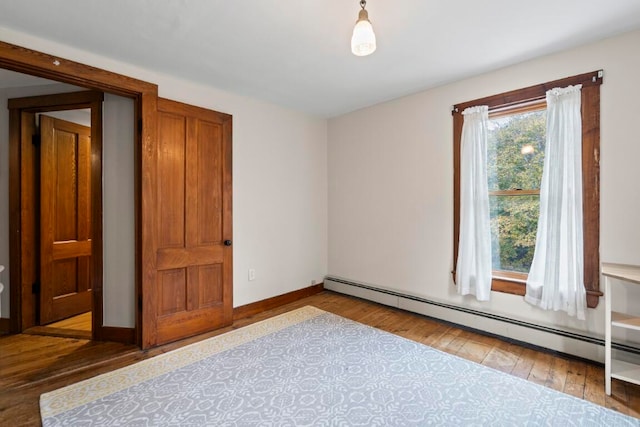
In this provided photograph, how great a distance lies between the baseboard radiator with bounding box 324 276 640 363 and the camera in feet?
7.69

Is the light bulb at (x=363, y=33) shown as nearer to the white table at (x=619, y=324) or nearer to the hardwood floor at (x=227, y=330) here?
the white table at (x=619, y=324)

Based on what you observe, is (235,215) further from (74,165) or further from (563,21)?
(563,21)

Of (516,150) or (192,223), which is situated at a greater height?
(516,150)

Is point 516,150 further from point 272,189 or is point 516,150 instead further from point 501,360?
point 272,189

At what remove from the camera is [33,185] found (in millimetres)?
3246

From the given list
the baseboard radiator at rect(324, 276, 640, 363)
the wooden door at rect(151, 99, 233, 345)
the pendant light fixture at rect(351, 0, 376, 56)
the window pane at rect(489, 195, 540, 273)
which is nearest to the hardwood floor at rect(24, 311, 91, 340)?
the wooden door at rect(151, 99, 233, 345)

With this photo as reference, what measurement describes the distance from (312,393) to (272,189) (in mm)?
2425

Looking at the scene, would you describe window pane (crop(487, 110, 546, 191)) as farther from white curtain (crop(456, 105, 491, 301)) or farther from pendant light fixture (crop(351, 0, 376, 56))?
pendant light fixture (crop(351, 0, 376, 56))

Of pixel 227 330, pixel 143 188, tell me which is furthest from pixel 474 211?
pixel 143 188

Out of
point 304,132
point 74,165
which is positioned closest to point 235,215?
point 304,132

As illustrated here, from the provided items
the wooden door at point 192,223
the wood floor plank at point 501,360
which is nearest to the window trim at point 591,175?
the wood floor plank at point 501,360

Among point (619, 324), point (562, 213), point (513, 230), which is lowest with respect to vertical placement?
point (619, 324)

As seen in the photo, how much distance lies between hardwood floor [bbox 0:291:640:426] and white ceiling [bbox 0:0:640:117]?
256 centimetres

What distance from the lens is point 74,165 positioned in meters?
3.68
